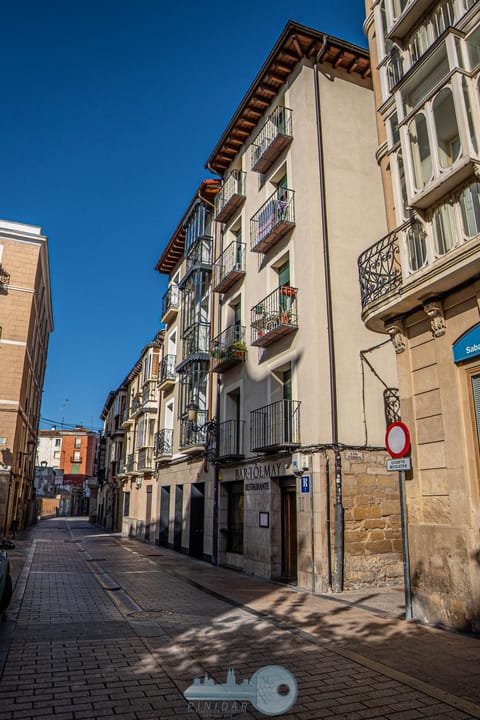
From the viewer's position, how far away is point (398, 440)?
8406 mm

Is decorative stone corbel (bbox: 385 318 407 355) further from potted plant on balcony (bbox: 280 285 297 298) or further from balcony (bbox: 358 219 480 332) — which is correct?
potted plant on balcony (bbox: 280 285 297 298)

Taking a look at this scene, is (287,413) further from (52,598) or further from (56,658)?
(56,658)

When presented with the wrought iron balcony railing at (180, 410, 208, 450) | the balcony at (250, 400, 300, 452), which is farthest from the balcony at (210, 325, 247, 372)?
the balcony at (250, 400, 300, 452)

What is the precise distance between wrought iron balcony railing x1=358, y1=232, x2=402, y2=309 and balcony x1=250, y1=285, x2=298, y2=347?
3827 mm

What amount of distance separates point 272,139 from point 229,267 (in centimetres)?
461

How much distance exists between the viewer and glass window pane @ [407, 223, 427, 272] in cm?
836

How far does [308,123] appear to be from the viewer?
46.7 feet

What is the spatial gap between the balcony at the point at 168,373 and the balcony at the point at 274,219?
9889 mm

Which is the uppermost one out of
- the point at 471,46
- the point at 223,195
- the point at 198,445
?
the point at 223,195

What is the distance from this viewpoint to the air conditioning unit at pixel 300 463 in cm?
1207

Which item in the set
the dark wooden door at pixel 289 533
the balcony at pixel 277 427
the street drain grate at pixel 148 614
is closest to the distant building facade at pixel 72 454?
the balcony at pixel 277 427

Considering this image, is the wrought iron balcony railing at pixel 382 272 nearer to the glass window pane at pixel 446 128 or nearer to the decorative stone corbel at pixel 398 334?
the decorative stone corbel at pixel 398 334

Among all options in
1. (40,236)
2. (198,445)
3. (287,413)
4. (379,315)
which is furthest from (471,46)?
(40,236)

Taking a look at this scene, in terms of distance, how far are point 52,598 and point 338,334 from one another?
338 inches
